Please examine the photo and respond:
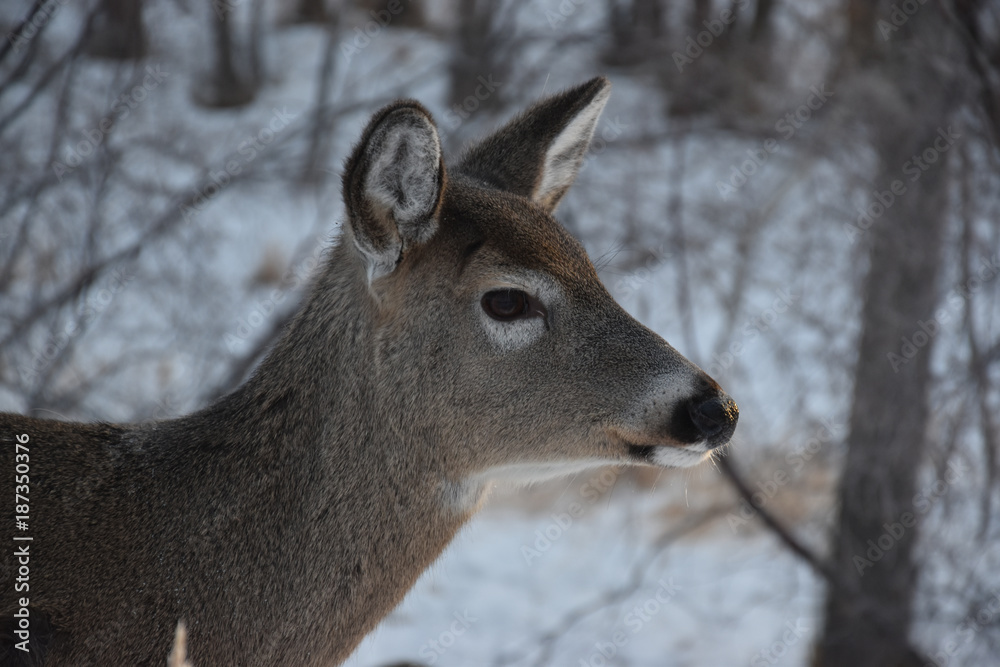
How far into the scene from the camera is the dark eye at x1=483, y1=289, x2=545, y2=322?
301 cm

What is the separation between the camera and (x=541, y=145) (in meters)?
3.64

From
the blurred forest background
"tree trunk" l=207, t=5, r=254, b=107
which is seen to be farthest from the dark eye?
"tree trunk" l=207, t=5, r=254, b=107

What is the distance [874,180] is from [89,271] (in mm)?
5111

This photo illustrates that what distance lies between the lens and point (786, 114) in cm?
696

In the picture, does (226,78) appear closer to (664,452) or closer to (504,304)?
(504,304)

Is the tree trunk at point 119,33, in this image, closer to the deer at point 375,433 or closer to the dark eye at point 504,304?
the deer at point 375,433

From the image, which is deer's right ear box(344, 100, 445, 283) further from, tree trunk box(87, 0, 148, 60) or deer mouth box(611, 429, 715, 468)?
tree trunk box(87, 0, 148, 60)

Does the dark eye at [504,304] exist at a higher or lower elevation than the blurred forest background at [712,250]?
higher

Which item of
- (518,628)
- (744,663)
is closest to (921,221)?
(744,663)

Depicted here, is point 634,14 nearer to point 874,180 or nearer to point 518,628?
point 874,180

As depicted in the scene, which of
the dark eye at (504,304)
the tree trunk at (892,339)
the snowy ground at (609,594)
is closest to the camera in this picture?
the dark eye at (504,304)

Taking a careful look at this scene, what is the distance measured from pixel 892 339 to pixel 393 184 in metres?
4.85

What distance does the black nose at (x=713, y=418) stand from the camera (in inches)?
114

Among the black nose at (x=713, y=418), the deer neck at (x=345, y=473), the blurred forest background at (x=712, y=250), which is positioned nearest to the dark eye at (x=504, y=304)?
the deer neck at (x=345, y=473)
